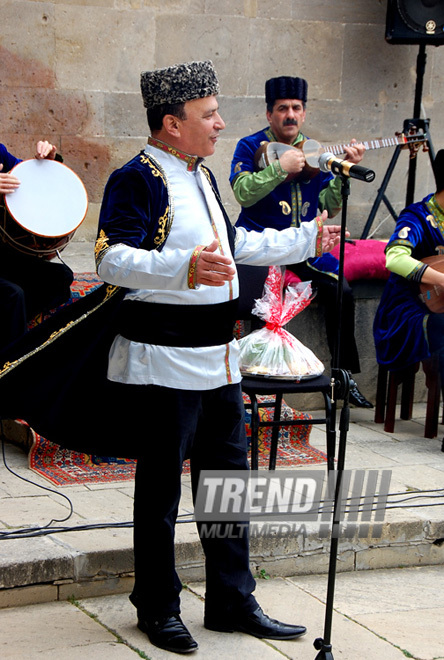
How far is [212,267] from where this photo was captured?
2980 millimetres

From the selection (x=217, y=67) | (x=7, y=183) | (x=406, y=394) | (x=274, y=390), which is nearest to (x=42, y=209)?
(x=7, y=183)

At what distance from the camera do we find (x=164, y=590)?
3.30 metres

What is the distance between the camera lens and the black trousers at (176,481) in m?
3.23

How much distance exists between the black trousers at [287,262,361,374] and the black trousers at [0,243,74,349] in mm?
1508

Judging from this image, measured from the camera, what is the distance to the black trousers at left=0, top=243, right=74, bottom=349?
496 centimetres

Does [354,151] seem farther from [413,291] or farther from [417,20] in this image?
[417,20]

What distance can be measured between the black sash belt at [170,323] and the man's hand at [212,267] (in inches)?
10.2

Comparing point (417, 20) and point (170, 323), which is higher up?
point (417, 20)

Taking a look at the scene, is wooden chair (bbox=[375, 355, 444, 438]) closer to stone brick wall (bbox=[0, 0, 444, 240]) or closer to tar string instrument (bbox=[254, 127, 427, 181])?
tar string instrument (bbox=[254, 127, 427, 181])

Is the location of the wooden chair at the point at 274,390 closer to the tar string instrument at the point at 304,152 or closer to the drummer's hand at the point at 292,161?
the drummer's hand at the point at 292,161

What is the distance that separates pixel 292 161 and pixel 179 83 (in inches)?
99.1

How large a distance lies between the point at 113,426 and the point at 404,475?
2.30m

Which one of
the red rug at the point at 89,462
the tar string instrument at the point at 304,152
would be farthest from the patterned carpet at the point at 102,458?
the tar string instrument at the point at 304,152

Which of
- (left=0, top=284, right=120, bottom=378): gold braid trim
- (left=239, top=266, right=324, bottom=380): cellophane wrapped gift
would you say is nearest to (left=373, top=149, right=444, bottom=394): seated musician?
(left=239, top=266, right=324, bottom=380): cellophane wrapped gift
